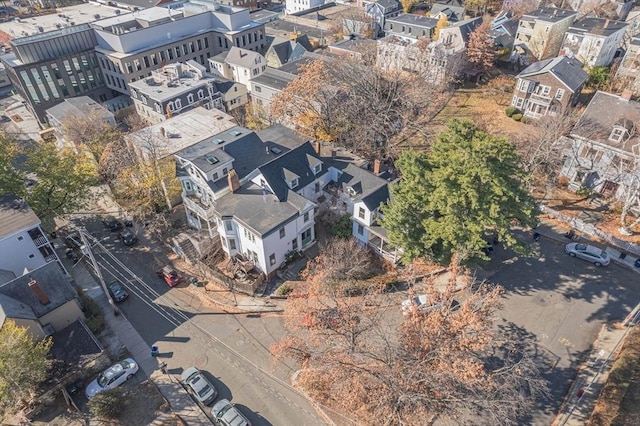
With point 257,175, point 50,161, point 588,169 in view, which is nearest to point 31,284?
point 50,161

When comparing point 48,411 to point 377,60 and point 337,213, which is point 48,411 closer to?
point 337,213

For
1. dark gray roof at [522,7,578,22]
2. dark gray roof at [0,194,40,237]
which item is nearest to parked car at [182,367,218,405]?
dark gray roof at [0,194,40,237]

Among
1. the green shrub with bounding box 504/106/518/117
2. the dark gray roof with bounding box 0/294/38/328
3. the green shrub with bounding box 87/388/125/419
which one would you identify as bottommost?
the green shrub with bounding box 87/388/125/419

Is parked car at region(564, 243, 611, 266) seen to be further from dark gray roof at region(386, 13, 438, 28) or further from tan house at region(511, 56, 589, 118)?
dark gray roof at region(386, 13, 438, 28)

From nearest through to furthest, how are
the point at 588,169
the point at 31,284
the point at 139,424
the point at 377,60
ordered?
1. the point at 139,424
2. the point at 31,284
3. the point at 588,169
4. the point at 377,60

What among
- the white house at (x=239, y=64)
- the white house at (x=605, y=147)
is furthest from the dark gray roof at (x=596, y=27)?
the white house at (x=239, y=64)
